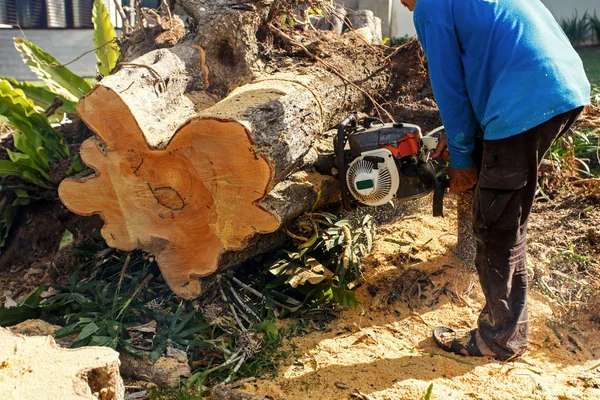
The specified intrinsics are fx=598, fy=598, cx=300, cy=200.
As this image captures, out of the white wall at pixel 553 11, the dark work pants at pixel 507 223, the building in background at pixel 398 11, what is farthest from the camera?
the building in background at pixel 398 11

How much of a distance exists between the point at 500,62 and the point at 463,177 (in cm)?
58

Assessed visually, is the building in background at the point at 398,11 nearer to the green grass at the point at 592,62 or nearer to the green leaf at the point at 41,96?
the green grass at the point at 592,62

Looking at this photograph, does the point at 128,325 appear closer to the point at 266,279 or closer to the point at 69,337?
the point at 69,337

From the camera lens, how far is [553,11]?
34.1ft

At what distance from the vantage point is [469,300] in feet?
10.9

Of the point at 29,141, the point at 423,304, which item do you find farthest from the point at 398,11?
the point at 423,304

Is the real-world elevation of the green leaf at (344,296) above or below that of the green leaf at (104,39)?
below

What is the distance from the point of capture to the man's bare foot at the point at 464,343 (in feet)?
9.32

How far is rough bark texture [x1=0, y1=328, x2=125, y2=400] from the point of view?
1.91m

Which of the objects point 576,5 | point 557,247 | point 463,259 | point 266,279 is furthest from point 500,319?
point 576,5

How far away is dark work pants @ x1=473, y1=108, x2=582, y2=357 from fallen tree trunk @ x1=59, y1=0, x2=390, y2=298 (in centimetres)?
94

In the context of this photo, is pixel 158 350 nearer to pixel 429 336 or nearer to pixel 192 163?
pixel 192 163

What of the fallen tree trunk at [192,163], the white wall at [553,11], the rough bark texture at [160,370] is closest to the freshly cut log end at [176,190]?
the fallen tree trunk at [192,163]

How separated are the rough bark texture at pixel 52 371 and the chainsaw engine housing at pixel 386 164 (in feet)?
4.76
